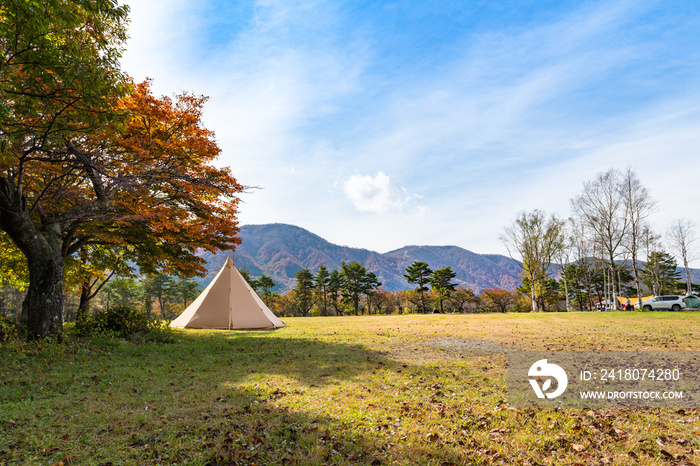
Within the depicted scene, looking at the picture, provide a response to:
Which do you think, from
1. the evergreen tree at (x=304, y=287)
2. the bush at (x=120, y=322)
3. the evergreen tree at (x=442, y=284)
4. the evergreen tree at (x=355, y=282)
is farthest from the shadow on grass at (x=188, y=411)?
the evergreen tree at (x=442, y=284)

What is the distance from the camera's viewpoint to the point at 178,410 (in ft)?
14.6

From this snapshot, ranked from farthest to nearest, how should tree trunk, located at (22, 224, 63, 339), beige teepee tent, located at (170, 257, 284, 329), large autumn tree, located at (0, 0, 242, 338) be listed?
beige teepee tent, located at (170, 257, 284, 329) < tree trunk, located at (22, 224, 63, 339) < large autumn tree, located at (0, 0, 242, 338)

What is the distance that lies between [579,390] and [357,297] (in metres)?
42.0

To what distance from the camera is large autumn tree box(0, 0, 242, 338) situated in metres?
5.38

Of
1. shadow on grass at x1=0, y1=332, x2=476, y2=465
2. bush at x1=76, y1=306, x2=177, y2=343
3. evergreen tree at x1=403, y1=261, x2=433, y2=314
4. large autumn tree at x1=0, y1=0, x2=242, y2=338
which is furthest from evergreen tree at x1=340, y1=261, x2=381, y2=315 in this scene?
shadow on grass at x1=0, y1=332, x2=476, y2=465

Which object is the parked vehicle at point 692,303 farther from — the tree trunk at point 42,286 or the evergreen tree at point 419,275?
the tree trunk at point 42,286

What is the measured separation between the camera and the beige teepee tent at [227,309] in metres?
15.5

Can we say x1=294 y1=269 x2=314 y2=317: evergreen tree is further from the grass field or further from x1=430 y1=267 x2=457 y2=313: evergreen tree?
the grass field

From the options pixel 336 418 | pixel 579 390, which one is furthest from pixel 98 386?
pixel 579 390

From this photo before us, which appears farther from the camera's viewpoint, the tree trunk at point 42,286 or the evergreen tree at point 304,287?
the evergreen tree at point 304,287

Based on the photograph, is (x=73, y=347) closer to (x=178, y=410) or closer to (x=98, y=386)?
(x=98, y=386)

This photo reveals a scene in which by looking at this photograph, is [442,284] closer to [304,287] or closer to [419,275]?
[419,275]

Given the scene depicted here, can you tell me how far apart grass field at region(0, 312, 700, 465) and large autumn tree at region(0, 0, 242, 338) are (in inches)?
124

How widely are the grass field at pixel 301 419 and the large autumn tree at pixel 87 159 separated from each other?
124 inches
